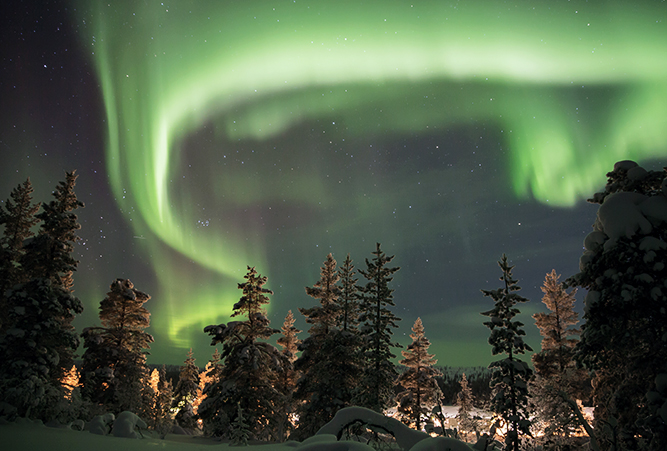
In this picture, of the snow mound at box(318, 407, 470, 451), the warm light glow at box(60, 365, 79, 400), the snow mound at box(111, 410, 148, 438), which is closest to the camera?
the snow mound at box(318, 407, 470, 451)

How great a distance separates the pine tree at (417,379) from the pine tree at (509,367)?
982cm

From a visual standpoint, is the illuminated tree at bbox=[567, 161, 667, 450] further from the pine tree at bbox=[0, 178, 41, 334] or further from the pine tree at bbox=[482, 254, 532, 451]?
the pine tree at bbox=[0, 178, 41, 334]

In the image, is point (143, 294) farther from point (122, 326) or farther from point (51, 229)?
point (51, 229)

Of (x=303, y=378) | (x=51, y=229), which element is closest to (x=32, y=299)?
(x=51, y=229)

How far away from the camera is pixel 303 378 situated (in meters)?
23.2

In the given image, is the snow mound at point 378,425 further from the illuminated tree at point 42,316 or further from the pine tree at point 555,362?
the pine tree at point 555,362

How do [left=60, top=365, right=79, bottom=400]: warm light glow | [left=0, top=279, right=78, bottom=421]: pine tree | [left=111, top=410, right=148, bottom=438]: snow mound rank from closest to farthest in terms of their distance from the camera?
1. [left=111, top=410, right=148, bottom=438]: snow mound
2. [left=0, top=279, right=78, bottom=421]: pine tree
3. [left=60, top=365, right=79, bottom=400]: warm light glow

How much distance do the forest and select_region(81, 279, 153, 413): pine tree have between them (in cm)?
8

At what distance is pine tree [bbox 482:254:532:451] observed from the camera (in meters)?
19.7

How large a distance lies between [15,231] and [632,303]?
31026 millimetres

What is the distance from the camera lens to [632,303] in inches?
389

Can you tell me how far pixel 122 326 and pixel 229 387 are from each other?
9361mm

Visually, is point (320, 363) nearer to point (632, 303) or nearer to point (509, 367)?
point (509, 367)

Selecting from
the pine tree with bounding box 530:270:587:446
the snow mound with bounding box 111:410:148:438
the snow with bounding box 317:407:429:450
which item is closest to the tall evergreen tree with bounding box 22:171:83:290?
the snow mound with bounding box 111:410:148:438
